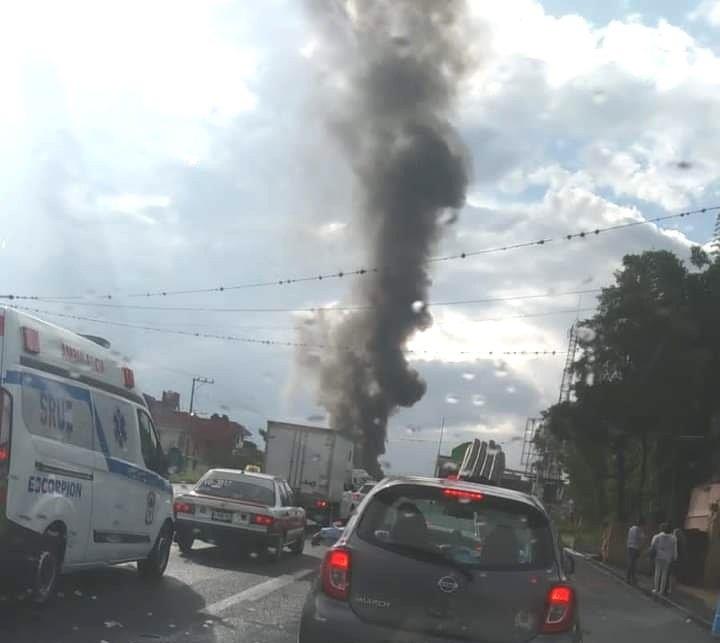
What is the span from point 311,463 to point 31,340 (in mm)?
19484

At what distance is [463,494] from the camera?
6148 millimetres

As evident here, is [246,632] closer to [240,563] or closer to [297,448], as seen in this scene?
[240,563]

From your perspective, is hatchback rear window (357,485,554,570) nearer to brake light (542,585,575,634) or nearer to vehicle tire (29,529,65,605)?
brake light (542,585,575,634)

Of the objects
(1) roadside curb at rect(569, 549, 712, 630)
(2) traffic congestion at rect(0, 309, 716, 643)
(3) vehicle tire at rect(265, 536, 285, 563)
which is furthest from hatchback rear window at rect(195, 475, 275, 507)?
(1) roadside curb at rect(569, 549, 712, 630)

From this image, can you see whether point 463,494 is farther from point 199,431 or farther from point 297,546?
point 199,431

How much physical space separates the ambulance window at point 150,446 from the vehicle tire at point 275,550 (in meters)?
3.80

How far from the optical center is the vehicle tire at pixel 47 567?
324 inches

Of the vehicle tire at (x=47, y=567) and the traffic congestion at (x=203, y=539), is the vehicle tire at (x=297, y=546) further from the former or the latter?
the vehicle tire at (x=47, y=567)

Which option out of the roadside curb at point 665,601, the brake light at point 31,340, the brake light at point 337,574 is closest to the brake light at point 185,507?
the roadside curb at point 665,601

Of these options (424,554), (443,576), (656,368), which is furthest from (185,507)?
(656,368)

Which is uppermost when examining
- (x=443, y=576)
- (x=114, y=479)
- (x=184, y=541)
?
(x=443, y=576)

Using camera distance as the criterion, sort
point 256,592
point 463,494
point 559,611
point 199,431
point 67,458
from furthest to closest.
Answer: point 199,431
point 256,592
point 67,458
point 463,494
point 559,611

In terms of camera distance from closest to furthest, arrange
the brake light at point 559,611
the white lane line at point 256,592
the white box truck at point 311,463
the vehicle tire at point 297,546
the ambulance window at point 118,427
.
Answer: the brake light at point 559,611 → the ambulance window at point 118,427 → the white lane line at point 256,592 → the vehicle tire at point 297,546 → the white box truck at point 311,463

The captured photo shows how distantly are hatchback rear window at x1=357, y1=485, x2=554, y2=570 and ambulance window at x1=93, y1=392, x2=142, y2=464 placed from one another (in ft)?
14.1
